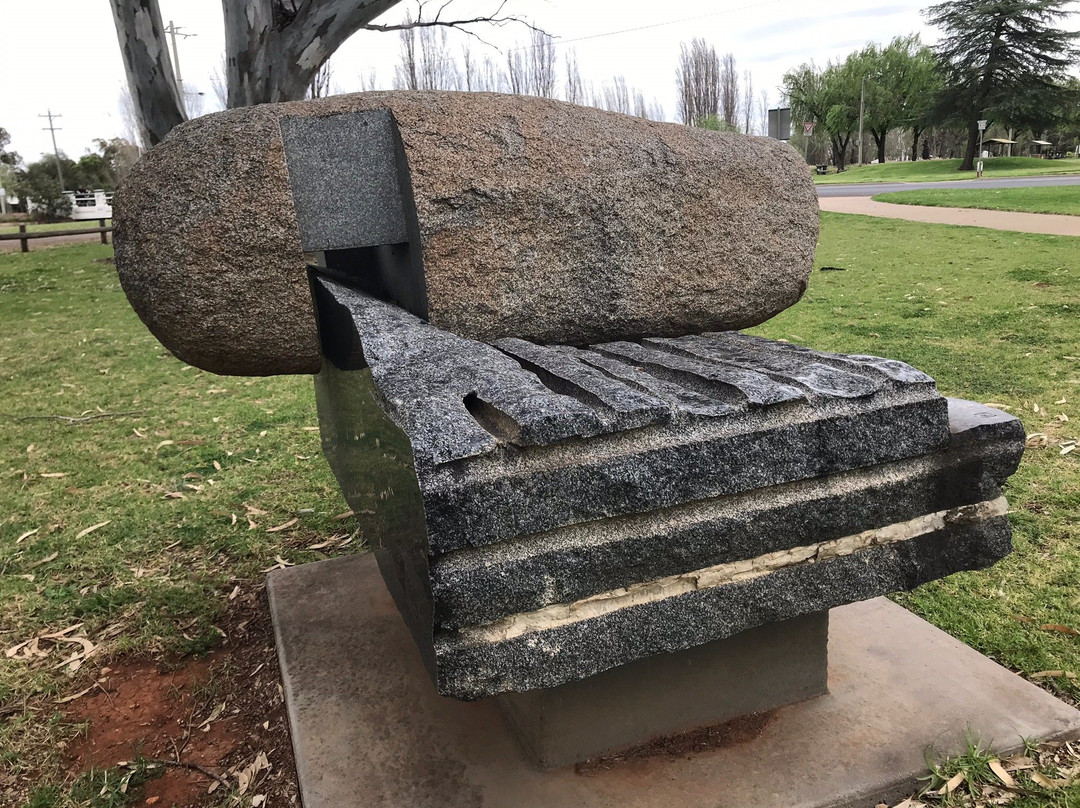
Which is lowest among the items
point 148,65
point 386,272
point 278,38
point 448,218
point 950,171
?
point 386,272

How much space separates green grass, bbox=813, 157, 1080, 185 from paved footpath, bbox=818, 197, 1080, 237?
488 inches

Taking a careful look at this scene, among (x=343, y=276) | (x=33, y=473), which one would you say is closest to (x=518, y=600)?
(x=343, y=276)

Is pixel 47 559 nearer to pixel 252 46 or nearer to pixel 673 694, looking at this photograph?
pixel 673 694

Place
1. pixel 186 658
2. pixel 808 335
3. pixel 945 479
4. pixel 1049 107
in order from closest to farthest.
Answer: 1. pixel 945 479
2. pixel 186 658
3. pixel 808 335
4. pixel 1049 107

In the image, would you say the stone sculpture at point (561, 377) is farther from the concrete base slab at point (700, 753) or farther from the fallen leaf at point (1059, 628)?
the fallen leaf at point (1059, 628)

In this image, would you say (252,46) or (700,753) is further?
(252,46)

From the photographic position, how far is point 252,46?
23.1 feet

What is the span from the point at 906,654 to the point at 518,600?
4.92 feet

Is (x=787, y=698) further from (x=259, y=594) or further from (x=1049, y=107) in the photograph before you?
(x=1049, y=107)

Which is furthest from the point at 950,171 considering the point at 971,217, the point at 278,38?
the point at 278,38

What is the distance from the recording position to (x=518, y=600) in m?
1.41

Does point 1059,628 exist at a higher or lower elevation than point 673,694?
lower

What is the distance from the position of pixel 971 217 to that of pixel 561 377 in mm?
13813

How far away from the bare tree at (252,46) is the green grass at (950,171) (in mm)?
24692
